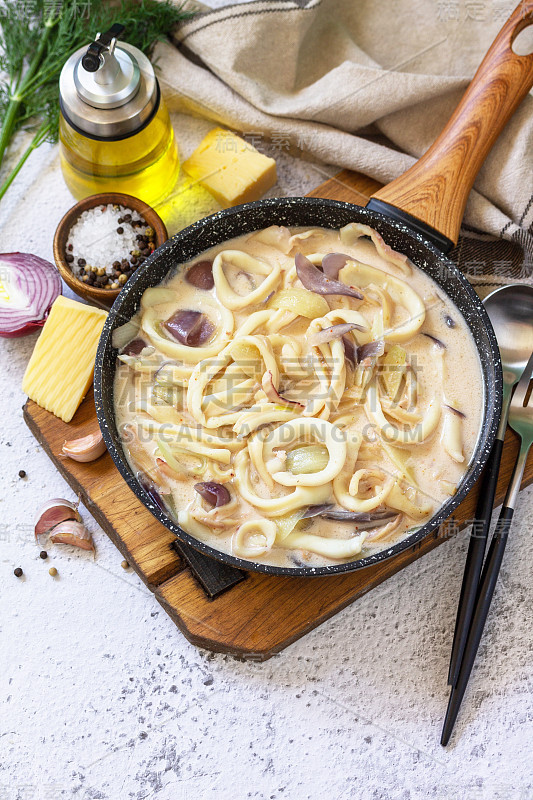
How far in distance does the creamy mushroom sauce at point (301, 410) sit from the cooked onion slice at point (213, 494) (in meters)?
0.02

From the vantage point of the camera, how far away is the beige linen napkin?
3178 millimetres

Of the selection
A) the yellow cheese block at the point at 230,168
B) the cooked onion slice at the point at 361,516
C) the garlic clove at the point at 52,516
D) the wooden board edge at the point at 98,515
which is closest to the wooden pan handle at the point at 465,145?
the yellow cheese block at the point at 230,168

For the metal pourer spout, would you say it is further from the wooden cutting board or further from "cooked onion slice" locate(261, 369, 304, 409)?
the wooden cutting board

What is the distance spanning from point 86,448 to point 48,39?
1820 millimetres

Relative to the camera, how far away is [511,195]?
3.15 m

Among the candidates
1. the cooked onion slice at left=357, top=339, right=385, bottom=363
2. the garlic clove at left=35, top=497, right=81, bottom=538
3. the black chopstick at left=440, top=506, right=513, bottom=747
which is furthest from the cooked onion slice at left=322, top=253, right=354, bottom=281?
the garlic clove at left=35, top=497, right=81, bottom=538

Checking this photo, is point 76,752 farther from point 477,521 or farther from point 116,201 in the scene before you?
point 116,201

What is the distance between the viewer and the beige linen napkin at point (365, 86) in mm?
3178

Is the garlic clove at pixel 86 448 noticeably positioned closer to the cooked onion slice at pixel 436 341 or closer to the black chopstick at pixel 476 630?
the cooked onion slice at pixel 436 341

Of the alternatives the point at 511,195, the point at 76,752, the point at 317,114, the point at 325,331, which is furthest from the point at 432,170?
the point at 76,752

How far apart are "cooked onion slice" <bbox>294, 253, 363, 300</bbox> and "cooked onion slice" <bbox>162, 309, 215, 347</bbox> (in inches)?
14.5

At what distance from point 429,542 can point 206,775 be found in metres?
1.09

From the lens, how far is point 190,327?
284 cm

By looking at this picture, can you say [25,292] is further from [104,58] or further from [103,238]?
[104,58]
